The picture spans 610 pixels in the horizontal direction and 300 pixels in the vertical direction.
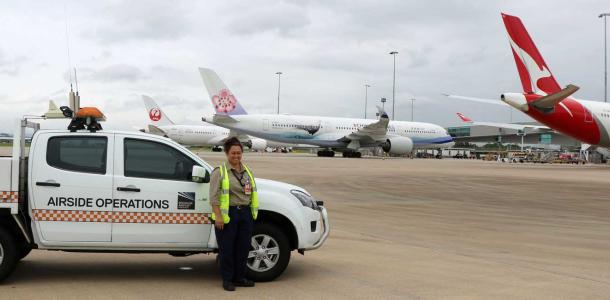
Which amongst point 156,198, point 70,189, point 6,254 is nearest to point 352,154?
point 156,198

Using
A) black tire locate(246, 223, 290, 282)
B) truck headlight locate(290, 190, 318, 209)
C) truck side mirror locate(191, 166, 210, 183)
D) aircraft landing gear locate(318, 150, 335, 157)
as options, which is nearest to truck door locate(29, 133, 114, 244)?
truck side mirror locate(191, 166, 210, 183)

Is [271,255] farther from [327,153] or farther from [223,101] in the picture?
[327,153]

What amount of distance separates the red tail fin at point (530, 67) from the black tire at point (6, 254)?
31.1m

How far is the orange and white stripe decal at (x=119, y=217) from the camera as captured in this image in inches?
239

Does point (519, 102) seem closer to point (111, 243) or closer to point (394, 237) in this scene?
point (394, 237)

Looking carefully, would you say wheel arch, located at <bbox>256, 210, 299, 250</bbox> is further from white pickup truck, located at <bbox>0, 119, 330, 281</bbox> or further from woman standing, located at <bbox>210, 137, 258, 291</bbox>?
woman standing, located at <bbox>210, 137, 258, 291</bbox>

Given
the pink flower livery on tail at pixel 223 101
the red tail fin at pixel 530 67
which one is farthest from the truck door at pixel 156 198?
the pink flower livery on tail at pixel 223 101

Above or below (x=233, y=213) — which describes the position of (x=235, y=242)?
below

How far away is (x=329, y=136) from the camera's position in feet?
194

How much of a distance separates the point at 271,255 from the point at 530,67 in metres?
30.2

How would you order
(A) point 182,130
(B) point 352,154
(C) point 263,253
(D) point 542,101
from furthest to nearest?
(A) point 182,130
(B) point 352,154
(D) point 542,101
(C) point 263,253

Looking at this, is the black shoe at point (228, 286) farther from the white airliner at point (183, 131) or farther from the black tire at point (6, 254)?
the white airliner at point (183, 131)

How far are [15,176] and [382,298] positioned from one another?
3765 millimetres

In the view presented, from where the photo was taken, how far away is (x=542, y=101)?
103 ft
